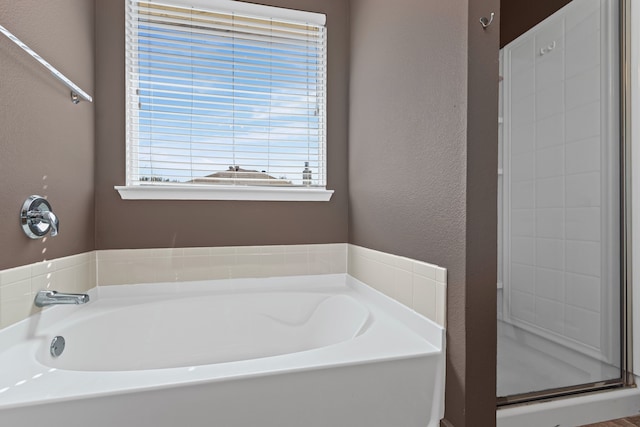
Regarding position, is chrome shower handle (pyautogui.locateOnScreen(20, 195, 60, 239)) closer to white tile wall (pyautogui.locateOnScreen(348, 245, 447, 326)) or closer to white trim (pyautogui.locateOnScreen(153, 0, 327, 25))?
white trim (pyautogui.locateOnScreen(153, 0, 327, 25))

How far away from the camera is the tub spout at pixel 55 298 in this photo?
133cm

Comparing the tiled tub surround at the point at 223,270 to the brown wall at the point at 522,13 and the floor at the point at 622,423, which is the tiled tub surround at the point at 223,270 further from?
the brown wall at the point at 522,13

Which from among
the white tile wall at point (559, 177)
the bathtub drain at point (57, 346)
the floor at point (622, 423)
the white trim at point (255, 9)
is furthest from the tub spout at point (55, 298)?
the white tile wall at point (559, 177)

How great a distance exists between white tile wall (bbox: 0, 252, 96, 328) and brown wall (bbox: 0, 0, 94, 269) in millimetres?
37

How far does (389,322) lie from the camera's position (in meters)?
1.43

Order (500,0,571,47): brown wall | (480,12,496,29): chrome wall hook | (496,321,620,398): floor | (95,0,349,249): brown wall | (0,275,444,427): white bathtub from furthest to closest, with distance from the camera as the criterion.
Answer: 1. (500,0,571,47): brown wall
2. (95,0,349,249): brown wall
3. (496,321,620,398): floor
4. (480,12,496,29): chrome wall hook
5. (0,275,444,427): white bathtub

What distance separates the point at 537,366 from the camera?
1810 millimetres

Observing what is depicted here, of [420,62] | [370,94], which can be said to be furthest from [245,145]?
[420,62]

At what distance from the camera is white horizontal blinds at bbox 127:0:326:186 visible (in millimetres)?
1926

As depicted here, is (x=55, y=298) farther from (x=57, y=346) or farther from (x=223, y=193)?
(x=223, y=193)

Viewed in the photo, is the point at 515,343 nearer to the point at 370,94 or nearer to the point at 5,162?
the point at 370,94

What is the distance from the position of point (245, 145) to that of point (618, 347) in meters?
2.14

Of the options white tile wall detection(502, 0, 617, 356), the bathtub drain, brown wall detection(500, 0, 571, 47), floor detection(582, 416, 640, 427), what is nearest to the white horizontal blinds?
the bathtub drain

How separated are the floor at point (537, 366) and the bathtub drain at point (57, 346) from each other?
1736 millimetres
